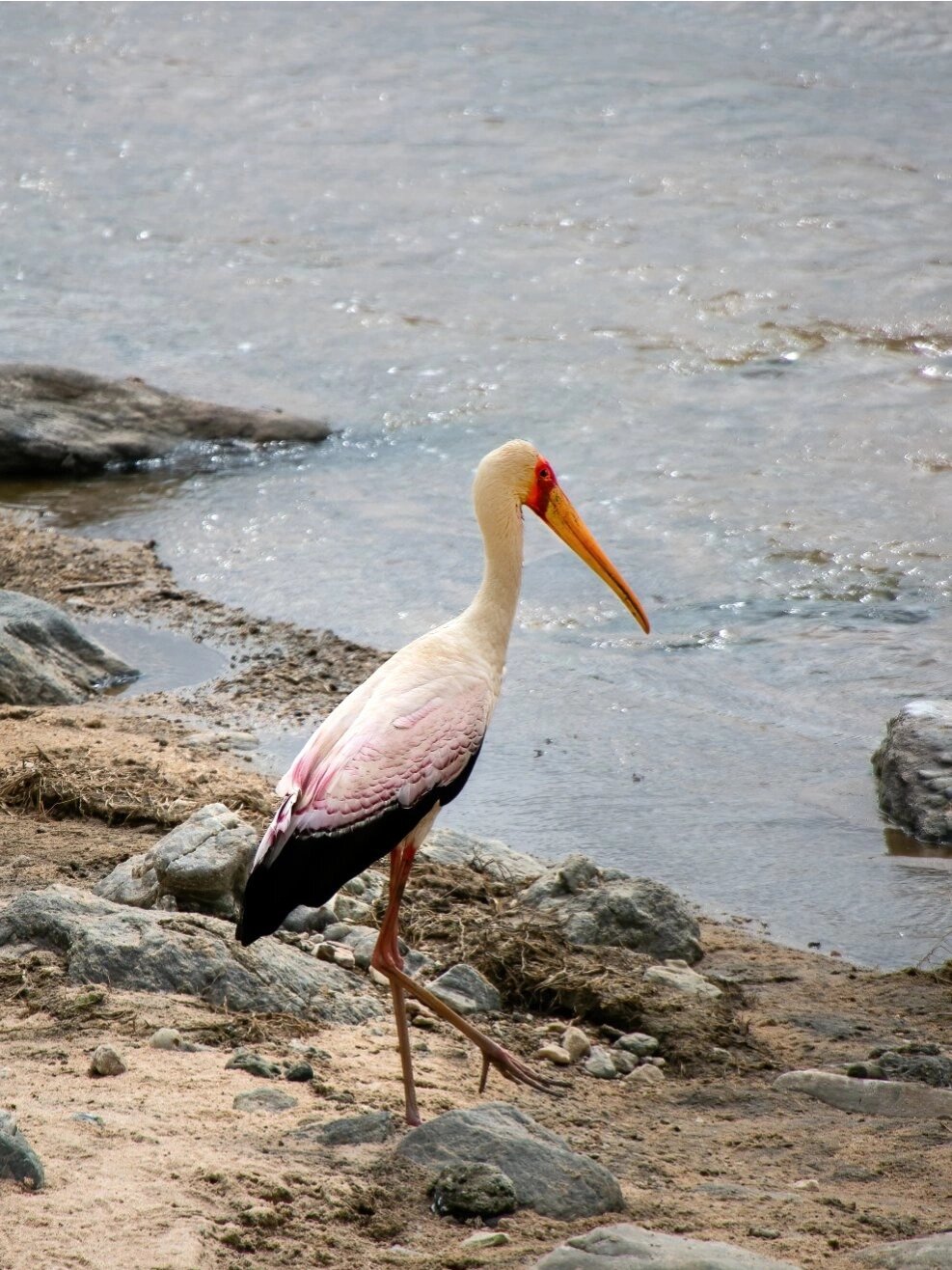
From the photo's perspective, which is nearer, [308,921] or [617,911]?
[308,921]

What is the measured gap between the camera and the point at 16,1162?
3.10 meters

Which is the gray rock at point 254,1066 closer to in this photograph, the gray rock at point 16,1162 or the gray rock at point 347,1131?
the gray rock at point 347,1131

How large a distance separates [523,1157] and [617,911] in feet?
5.72

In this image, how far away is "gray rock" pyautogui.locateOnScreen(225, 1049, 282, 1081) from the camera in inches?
152

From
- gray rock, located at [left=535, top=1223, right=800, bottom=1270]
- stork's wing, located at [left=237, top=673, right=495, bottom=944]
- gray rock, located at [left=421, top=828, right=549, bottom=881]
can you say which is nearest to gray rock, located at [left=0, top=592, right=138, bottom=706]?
gray rock, located at [left=421, top=828, right=549, bottom=881]

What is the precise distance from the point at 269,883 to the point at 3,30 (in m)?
20.1

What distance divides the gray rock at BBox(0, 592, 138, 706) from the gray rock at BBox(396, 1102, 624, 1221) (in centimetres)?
370

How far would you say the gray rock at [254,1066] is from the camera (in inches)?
152

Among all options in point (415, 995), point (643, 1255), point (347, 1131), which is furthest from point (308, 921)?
point (643, 1255)

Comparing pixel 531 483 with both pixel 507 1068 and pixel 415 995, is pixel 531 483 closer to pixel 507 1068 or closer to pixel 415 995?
pixel 415 995

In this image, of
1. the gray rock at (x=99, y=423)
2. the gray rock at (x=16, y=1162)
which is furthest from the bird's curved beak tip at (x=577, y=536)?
the gray rock at (x=99, y=423)

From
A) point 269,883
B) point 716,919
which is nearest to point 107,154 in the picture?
point 716,919

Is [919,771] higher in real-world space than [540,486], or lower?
lower

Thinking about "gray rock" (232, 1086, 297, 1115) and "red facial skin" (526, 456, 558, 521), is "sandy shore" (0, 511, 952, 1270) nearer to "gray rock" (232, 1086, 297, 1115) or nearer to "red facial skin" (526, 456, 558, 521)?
"gray rock" (232, 1086, 297, 1115)
